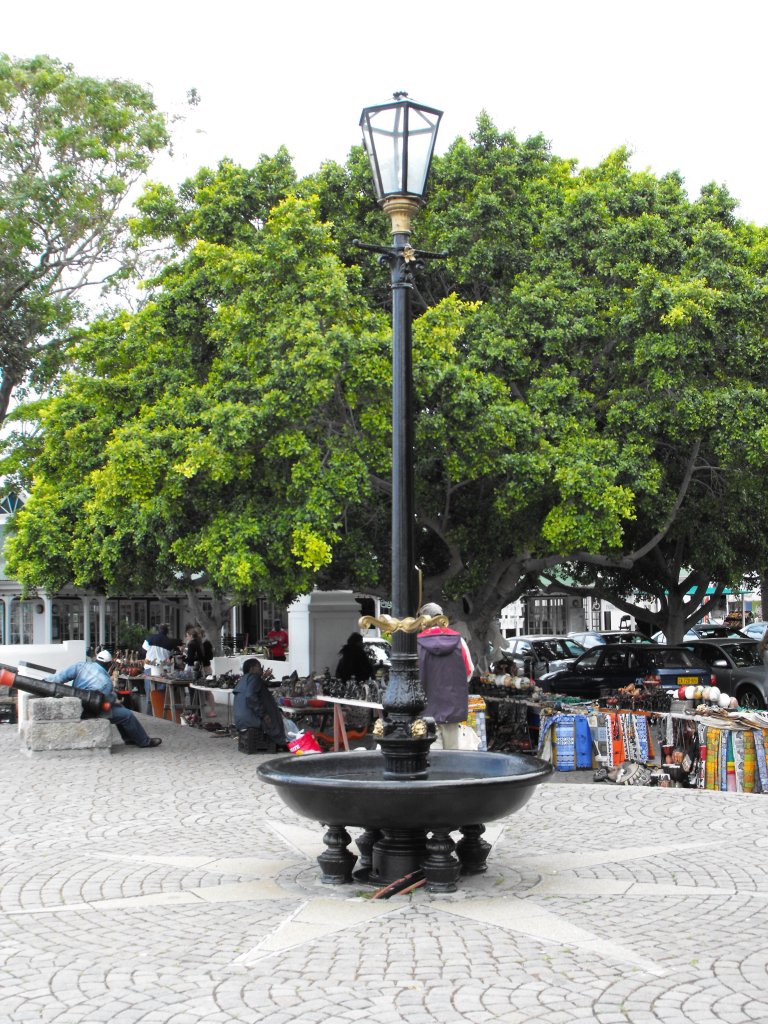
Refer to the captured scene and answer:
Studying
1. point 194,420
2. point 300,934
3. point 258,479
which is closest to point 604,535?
point 258,479

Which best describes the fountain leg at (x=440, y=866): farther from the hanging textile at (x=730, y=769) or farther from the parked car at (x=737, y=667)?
the parked car at (x=737, y=667)

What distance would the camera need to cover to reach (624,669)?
71.3 feet

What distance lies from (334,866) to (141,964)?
1888 millimetres

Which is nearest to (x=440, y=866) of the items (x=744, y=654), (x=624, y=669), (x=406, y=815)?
(x=406, y=815)

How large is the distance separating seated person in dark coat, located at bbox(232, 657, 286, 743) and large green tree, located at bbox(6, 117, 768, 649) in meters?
1.87

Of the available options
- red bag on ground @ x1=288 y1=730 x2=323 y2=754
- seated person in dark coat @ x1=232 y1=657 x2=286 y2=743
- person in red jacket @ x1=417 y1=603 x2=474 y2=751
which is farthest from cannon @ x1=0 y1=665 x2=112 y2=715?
person in red jacket @ x1=417 y1=603 x2=474 y2=751

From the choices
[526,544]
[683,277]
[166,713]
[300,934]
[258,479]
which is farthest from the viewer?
[166,713]

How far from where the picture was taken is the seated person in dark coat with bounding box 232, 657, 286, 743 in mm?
15922

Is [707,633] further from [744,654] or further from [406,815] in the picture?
[406,815]

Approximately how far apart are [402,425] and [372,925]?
3.40 m

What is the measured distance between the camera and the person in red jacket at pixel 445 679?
41.1 feet

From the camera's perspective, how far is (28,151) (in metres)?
28.5

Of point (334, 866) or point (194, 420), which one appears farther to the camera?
point (194, 420)

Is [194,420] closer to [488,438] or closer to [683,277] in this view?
[488,438]
